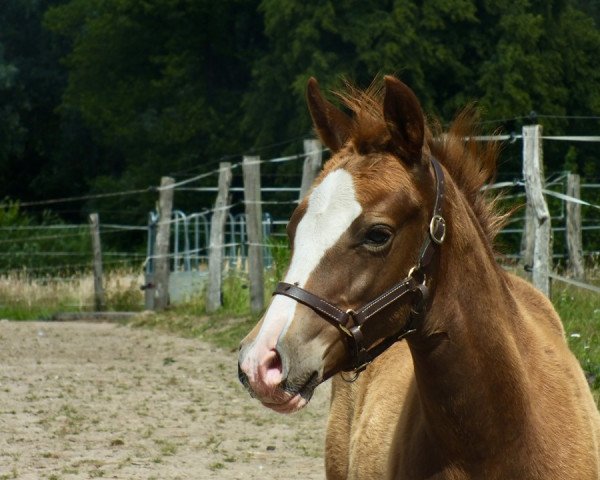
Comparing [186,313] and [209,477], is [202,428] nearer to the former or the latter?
[209,477]

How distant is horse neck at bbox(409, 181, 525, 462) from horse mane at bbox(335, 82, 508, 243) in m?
0.27

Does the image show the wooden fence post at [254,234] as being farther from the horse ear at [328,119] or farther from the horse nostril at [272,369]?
the horse nostril at [272,369]

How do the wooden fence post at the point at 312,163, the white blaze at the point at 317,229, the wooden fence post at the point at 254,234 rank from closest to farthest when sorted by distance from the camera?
1. the white blaze at the point at 317,229
2. the wooden fence post at the point at 312,163
3. the wooden fence post at the point at 254,234

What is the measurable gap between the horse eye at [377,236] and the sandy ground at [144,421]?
3.52 m

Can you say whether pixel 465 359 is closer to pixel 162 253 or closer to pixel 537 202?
pixel 537 202

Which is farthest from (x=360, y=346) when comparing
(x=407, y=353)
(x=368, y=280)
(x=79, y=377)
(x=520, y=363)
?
(x=79, y=377)

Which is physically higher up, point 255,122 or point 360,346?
point 255,122

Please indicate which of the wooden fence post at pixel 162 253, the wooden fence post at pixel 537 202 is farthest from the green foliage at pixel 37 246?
the wooden fence post at pixel 537 202

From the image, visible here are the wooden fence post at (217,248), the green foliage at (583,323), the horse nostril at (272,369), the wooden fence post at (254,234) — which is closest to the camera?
the horse nostril at (272,369)

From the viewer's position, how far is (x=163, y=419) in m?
8.84

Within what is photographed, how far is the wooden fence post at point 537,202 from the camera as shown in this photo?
9492 millimetres

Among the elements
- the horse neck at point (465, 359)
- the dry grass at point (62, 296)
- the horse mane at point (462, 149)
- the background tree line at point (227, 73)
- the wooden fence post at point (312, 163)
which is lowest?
the dry grass at point (62, 296)

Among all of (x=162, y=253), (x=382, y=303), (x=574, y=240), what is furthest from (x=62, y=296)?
(x=382, y=303)

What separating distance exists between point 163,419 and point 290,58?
23732 millimetres
